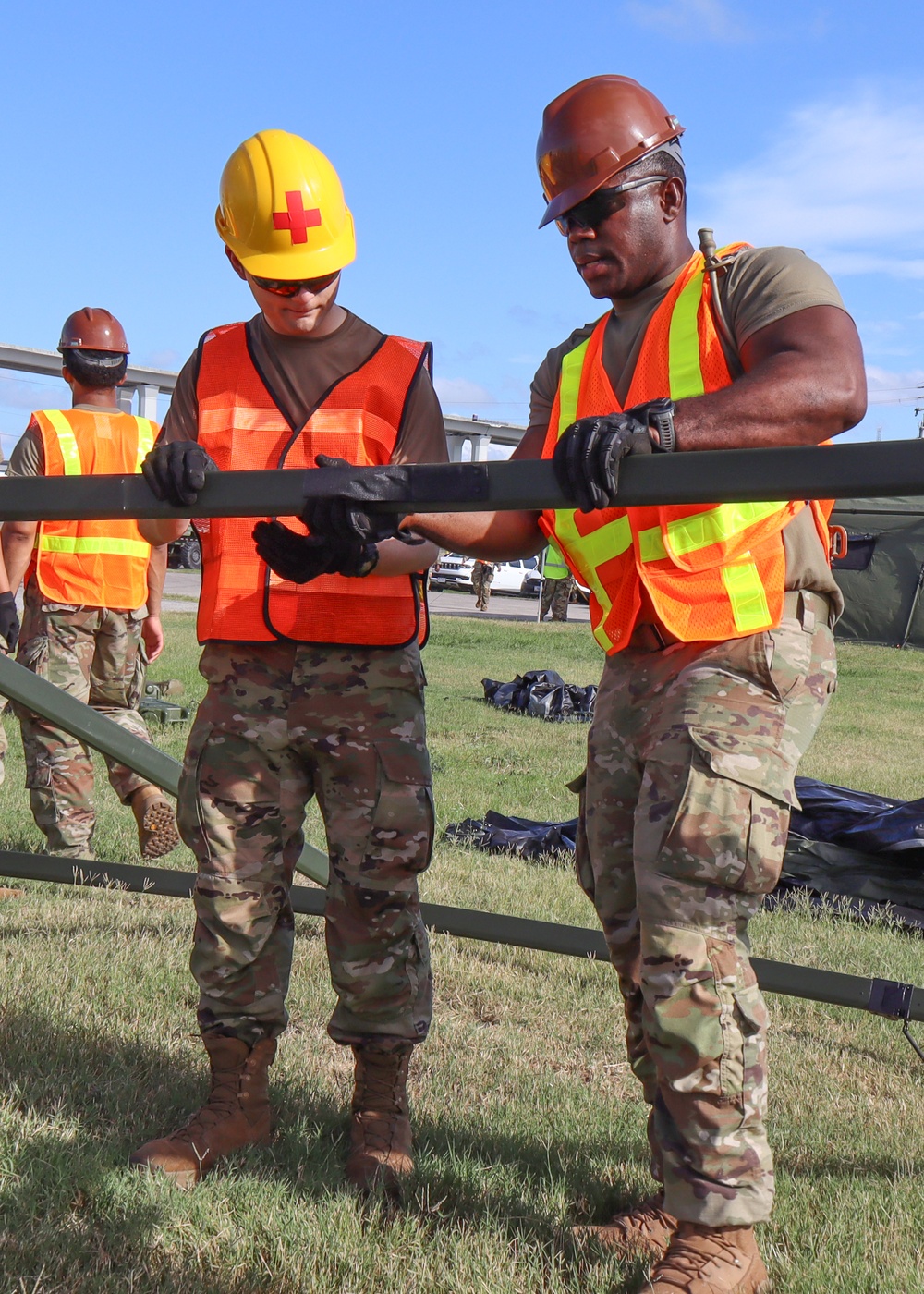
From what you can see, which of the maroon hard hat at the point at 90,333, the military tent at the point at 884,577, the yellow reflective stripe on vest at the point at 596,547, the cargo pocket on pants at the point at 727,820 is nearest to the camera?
the cargo pocket on pants at the point at 727,820

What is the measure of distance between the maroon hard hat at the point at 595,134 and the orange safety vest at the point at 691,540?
0.86ft

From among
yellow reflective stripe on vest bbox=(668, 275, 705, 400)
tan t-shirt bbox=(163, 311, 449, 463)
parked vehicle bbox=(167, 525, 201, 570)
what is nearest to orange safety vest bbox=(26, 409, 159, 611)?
tan t-shirt bbox=(163, 311, 449, 463)

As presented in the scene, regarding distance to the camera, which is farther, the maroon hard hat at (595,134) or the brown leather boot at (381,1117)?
the brown leather boot at (381,1117)

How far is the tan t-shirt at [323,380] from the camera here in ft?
10.5

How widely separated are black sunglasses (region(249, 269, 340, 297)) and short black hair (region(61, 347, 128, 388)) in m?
3.11

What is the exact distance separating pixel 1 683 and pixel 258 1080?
4.60ft

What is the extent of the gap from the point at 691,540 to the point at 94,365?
4221 mm

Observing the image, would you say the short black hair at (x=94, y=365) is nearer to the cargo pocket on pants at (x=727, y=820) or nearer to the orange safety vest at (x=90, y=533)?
the orange safety vest at (x=90, y=533)

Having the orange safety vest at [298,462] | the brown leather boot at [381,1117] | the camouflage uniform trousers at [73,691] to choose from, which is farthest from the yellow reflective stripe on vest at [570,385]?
the camouflage uniform trousers at [73,691]

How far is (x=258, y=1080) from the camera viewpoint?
3164 millimetres

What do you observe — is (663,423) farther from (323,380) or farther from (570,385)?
(323,380)

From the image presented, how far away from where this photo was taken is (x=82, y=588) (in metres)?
6.10

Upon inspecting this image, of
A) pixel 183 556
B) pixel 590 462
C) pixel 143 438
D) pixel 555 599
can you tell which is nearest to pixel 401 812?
pixel 590 462

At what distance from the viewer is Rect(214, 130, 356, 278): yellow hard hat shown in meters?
3.07
